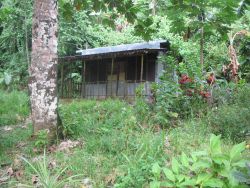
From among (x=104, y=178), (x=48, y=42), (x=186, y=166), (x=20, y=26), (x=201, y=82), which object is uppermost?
(x=20, y=26)

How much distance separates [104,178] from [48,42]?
2.72 meters

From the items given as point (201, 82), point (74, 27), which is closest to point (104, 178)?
point (201, 82)

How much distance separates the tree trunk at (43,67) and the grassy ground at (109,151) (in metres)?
0.44

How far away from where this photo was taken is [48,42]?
6473 mm

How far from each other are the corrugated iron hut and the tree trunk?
7185 millimetres

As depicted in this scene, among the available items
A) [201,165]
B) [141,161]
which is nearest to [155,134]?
[141,161]

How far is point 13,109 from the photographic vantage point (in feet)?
41.5

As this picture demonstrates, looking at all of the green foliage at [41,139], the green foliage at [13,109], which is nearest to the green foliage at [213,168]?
the green foliage at [41,139]

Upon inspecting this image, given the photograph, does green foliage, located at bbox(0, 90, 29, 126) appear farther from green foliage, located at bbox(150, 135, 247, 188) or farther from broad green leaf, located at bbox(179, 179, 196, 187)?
broad green leaf, located at bbox(179, 179, 196, 187)

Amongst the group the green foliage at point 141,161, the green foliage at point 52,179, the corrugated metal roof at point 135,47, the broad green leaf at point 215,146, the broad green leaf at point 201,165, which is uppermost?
the corrugated metal roof at point 135,47

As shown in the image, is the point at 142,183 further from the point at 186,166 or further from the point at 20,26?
the point at 20,26

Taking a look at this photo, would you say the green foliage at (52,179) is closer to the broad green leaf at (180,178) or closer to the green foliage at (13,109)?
the broad green leaf at (180,178)

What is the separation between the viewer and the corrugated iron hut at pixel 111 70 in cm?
1535

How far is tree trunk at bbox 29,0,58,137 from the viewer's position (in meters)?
6.43
